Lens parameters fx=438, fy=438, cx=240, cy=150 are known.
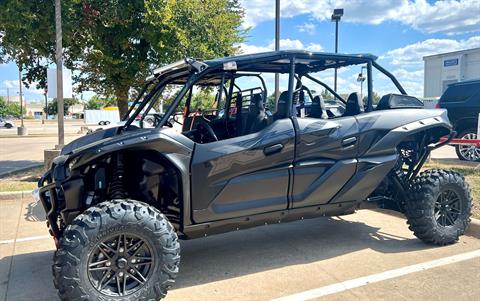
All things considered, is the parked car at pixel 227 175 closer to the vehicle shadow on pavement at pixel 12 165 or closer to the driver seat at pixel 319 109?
the driver seat at pixel 319 109

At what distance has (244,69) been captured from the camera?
15.7 feet

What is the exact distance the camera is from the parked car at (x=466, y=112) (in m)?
10.7

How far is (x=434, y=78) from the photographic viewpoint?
46.8 meters

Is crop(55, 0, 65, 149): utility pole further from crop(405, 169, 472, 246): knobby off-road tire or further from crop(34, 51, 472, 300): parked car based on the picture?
crop(405, 169, 472, 246): knobby off-road tire

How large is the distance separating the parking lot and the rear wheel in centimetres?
593

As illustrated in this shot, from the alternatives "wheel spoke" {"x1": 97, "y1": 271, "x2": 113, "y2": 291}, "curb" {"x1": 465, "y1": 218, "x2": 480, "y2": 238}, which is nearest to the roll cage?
"wheel spoke" {"x1": 97, "y1": 271, "x2": 113, "y2": 291}

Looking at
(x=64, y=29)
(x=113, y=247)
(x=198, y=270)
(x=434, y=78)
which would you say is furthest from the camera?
(x=434, y=78)

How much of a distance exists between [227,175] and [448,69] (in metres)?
47.0

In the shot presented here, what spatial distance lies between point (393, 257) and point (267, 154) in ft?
5.89

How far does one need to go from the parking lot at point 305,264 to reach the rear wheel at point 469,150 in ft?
19.5

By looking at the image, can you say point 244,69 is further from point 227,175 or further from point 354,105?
point 227,175

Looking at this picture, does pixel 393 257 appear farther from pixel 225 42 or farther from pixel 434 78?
pixel 434 78

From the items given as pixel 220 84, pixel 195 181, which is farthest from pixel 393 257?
pixel 220 84

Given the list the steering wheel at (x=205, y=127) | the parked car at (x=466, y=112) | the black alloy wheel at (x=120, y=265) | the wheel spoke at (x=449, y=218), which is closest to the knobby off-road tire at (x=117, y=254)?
the black alloy wheel at (x=120, y=265)
